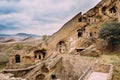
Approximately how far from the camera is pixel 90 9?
65.5 meters

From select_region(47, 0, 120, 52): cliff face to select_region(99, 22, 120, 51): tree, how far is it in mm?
10437

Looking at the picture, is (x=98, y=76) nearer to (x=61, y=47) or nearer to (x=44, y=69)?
(x=44, y=69)

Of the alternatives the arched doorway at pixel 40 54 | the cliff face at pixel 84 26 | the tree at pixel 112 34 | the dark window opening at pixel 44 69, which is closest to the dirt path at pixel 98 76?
the tree at pixel 112 34

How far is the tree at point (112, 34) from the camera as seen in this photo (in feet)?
159

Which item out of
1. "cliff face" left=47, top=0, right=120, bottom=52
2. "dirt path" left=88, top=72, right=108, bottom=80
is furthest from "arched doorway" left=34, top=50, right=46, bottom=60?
"dirt path" left=88, top=72, right=108, bottom=80

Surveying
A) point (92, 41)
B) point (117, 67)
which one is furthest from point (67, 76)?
point (92, 41)

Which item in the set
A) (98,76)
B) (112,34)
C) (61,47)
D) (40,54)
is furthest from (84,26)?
(98,76)

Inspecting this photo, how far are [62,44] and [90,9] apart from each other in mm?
11065

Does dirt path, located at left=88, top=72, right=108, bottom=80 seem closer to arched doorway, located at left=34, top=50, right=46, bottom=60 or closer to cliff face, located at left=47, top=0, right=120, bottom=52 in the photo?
cliff face, located at left=47, top=0, right=120, bottom=52

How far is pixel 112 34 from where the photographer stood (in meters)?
48.5

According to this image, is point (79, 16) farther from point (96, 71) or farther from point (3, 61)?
point (96, 71)

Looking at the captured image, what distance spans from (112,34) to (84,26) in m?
16.2

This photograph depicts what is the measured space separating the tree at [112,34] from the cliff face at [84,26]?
10437mm

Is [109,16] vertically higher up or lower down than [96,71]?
higher up
